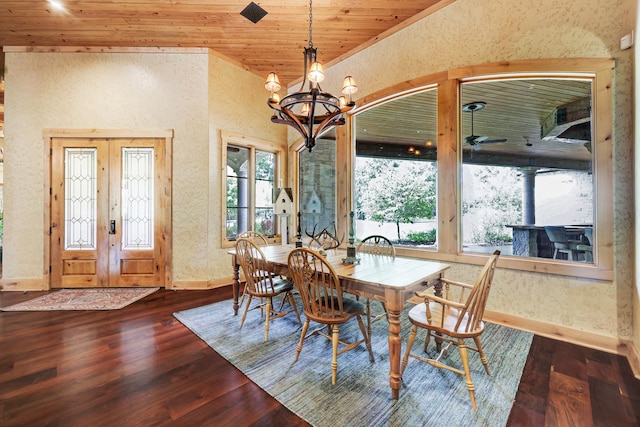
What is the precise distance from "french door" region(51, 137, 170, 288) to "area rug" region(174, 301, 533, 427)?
6.95ft

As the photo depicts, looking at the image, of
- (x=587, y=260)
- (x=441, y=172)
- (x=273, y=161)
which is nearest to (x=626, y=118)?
(x=587, y=260)

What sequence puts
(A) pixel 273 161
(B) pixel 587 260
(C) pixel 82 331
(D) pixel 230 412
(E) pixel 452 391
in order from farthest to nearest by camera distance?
(A) pixel 273 161, (C) pixel 82 331, (B) pixel 587 260, (E) pixel 452 391, (D) pixel 230 412

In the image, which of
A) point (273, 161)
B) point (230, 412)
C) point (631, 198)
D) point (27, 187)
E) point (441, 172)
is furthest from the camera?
point (273, 161)

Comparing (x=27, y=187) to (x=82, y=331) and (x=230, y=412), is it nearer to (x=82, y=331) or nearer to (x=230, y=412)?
(x=82, y=331)

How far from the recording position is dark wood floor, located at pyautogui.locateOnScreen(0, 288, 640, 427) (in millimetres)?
1640

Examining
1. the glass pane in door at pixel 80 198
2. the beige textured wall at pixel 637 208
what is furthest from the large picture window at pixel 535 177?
the glass pane in door at pixel 80 198

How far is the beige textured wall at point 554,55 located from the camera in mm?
2379

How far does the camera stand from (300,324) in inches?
114

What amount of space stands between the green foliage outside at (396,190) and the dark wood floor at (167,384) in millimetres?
1897

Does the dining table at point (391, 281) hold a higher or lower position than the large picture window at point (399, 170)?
lower

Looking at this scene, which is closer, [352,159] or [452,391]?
[452,391]

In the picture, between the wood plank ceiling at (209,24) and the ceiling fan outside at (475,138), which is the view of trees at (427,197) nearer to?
the ceiling fan outside at (475,138)

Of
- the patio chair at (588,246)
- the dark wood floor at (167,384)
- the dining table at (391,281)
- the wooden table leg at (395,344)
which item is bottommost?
the dark wood floor at (167,384)

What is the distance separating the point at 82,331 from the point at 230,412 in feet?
6.95
